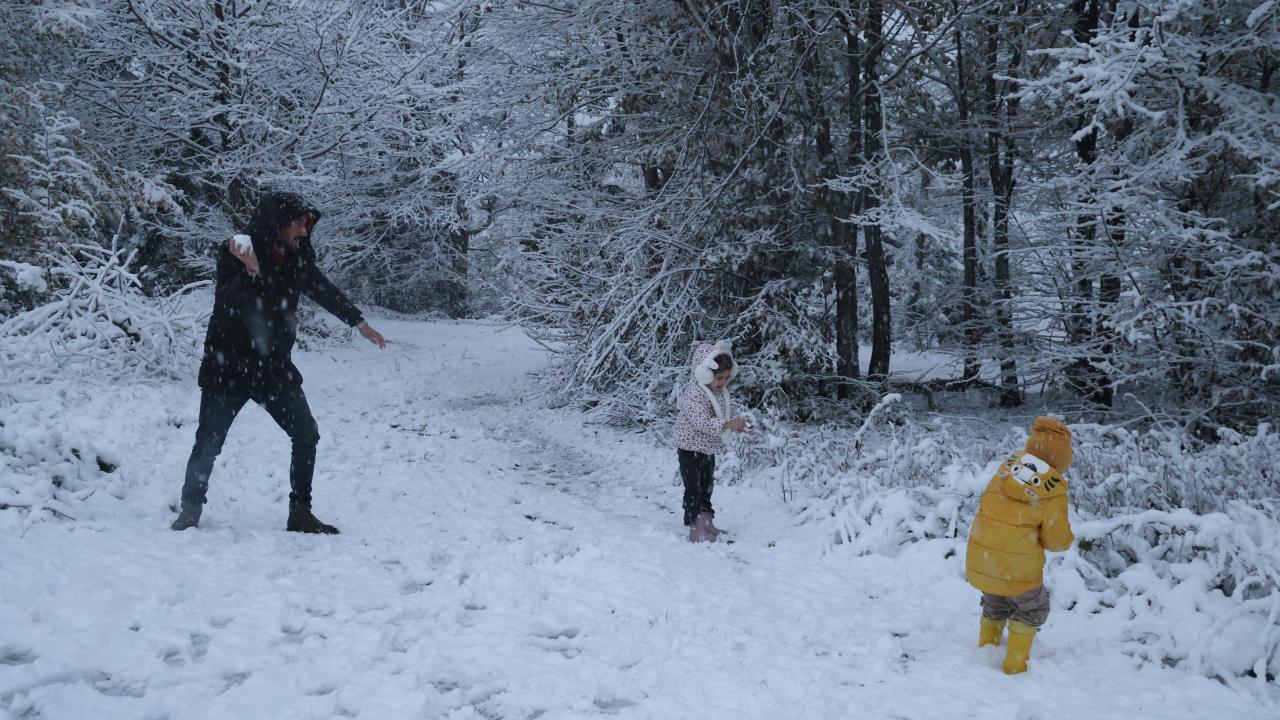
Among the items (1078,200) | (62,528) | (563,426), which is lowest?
(563,426)

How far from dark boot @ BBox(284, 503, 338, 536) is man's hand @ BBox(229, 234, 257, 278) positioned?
1741 millimetres

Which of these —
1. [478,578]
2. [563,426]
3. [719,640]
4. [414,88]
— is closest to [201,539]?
[478,578]

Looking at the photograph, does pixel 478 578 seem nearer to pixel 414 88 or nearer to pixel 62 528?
pixel 62 528

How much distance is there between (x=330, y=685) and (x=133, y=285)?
11.3 metres

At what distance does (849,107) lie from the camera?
1152 cm

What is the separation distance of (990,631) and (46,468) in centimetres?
630

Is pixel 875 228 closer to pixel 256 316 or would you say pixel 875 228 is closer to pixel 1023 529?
pixel 1023 529

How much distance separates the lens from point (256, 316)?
5.00m

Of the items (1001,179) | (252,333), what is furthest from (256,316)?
(1001,179)

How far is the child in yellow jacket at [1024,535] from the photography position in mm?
3668

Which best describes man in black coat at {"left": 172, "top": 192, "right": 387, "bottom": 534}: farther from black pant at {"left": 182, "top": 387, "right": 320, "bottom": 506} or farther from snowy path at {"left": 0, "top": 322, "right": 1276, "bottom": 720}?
snowy path at {"left": 0, "top": 322, "right": 1276, "bottom": 720}

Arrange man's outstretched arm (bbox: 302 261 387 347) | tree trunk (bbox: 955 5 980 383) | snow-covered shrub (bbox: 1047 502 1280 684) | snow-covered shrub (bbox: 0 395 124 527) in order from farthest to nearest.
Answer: tree trunk (bbox: 955 5 980 383)
man's outstretched arm (bbox: 302 261 387 347)
snow-covered shrub (bbox: 0 395 124 527)
snow-covered shrub (bbox: 1047 502 1280 684)

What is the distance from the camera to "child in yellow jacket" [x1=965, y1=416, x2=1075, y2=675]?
12.0 feet

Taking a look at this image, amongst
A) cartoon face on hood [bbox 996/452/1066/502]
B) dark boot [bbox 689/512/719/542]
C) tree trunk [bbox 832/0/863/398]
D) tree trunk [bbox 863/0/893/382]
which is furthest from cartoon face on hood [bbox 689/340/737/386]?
tree trunk [bbox 863/0/893/382]
